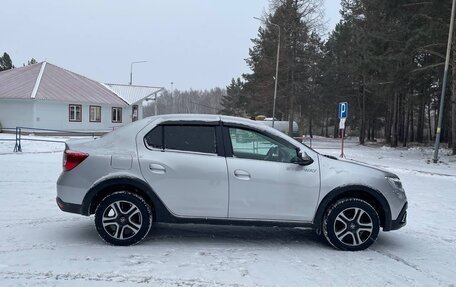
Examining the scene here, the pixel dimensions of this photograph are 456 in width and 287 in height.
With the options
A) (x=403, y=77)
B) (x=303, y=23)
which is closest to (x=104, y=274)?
(x=403, y=77)

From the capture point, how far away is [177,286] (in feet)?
14.6

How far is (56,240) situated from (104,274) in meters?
1.59

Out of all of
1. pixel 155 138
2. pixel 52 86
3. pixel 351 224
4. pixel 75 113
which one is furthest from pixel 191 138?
pixel 52 86

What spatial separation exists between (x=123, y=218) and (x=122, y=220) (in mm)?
30

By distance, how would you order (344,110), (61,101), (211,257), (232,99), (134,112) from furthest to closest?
(232,99) → (134,112) → (61,101) → (344,110) → (211,257)

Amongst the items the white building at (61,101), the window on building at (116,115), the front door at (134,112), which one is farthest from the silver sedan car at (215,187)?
the front door at (134,112)

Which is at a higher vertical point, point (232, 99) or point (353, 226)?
point (232, 99)

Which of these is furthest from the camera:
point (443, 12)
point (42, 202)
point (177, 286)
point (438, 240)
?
point (443, 12)

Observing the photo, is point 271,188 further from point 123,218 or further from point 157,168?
point 123,218

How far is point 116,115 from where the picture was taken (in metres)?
43.2

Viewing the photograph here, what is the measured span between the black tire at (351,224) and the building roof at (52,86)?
3482cm

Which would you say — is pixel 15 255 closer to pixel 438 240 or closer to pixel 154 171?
pixel 154 171

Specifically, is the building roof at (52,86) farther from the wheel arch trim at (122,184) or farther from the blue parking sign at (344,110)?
the wheel arch trim at (122,184)

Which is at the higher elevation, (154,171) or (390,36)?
(390,36)
